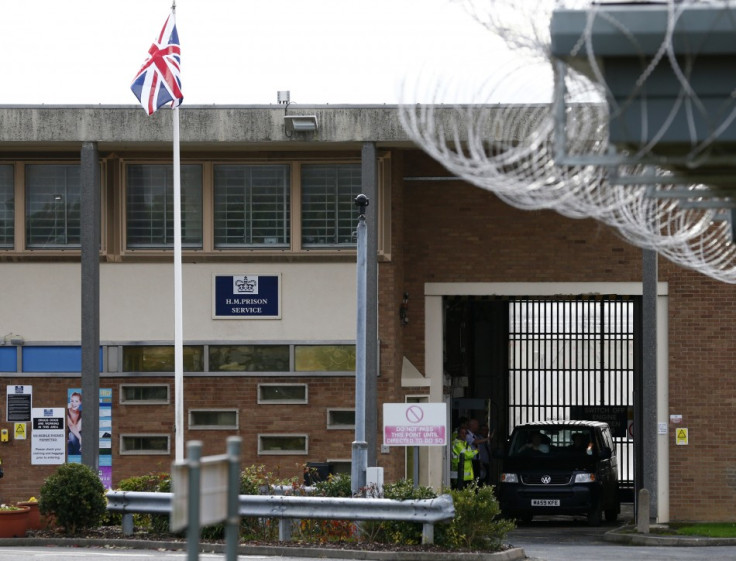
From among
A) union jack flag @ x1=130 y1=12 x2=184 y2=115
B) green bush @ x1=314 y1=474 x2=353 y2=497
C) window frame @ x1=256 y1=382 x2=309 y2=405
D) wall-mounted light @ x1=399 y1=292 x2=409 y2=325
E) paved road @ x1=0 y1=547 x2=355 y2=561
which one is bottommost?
paved road @ x1=0 y1=547 x2=355 y2=561

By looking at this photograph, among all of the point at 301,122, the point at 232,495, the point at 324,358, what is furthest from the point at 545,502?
the point at 232,495

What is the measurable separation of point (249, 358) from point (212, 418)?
1292 mm

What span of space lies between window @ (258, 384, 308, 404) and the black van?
430 centimetres

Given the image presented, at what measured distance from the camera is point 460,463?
93.6ft

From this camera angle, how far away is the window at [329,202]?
27.6 meters

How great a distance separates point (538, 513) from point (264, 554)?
10.2m

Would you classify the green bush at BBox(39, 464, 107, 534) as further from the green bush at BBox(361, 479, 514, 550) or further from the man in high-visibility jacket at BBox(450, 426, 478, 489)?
the man in high-visibility jacket at BBox(450, 426, 478, 489)

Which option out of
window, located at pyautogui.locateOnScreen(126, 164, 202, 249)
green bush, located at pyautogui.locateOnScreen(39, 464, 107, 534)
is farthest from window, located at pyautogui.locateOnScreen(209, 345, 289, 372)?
green bush, located at pyautogui.locateOnScreen(39, 464, 107, 534)

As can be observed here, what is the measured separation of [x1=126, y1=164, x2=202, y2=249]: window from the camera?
27.7 meters

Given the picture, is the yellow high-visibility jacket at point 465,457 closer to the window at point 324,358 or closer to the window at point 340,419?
the window at point 340,419

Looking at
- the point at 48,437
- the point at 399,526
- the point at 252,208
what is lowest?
the point at 399,526

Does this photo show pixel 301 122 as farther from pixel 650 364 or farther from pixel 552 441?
pixel 552 441

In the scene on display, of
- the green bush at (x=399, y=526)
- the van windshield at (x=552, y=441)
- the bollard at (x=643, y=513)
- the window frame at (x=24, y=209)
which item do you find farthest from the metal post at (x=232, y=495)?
the van windshield at (x=552, y=441)

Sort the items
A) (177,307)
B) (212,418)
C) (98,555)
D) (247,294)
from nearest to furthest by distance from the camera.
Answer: (98,555), (177,307), (212,418), (247,294)
